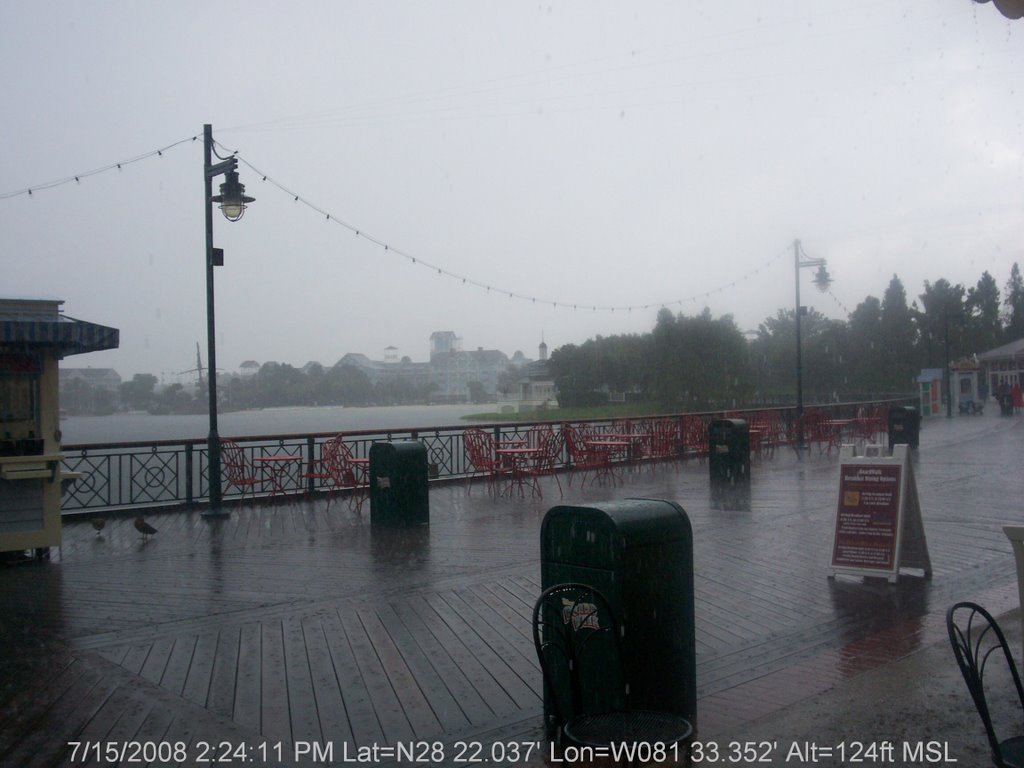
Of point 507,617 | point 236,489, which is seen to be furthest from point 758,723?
point 236,489

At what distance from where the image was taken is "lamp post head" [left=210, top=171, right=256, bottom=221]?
10812mm

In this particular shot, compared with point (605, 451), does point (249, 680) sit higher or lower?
lower

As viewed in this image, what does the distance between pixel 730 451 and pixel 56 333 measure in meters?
9.76

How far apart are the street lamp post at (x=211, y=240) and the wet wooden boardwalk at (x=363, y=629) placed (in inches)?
28.3

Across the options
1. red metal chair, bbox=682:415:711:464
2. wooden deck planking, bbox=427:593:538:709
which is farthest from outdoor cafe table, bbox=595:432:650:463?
wooden deck planking, bbox=427:593:538:709

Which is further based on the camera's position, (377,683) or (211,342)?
(211,342)

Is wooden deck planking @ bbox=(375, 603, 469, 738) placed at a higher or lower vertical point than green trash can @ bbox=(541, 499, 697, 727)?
lower

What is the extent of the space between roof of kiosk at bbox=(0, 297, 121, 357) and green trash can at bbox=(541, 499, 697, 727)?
596cm

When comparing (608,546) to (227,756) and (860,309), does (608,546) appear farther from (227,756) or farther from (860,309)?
(860,309)

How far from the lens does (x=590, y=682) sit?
3.85 m

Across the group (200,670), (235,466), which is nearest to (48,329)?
(200,670)

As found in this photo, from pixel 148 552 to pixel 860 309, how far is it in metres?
68.2

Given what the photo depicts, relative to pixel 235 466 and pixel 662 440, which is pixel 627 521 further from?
pixel 662 440

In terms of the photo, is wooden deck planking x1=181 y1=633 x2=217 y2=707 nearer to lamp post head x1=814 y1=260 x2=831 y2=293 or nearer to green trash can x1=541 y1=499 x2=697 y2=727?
green trash can x1=541 y1=499 x2=697 y2=727
